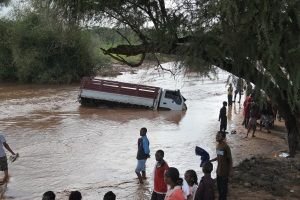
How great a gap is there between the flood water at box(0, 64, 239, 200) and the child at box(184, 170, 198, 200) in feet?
7.85

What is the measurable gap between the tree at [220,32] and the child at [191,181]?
2.04m

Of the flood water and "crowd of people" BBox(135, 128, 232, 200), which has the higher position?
"crowd of people" BBox(135, 128, 232, 200)

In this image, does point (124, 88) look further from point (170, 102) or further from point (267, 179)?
point (267, 179)

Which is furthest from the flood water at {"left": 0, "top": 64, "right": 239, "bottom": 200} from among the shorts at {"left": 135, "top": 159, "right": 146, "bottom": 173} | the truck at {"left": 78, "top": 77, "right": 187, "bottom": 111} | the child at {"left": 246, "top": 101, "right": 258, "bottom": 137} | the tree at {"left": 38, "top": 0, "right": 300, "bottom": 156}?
the child at {"left": 246, "top": 101, "right": 258, "bottom": 137}

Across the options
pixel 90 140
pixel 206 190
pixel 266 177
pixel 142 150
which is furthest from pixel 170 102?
pixel 206 190

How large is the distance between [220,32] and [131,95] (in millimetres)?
17453

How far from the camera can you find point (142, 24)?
9.51 m

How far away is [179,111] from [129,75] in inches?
925

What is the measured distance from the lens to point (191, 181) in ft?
22.8

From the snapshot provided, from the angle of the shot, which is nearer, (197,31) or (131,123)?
(197,31)

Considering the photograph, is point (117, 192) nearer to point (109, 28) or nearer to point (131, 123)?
point (109, 28)

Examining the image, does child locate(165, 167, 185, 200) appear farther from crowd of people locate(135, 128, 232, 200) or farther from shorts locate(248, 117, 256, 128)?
shorts locate(248, 117, 256, 128)

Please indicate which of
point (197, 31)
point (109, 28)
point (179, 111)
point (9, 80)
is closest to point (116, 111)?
point (179, 111)

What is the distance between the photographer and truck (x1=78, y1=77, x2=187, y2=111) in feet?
80.5
